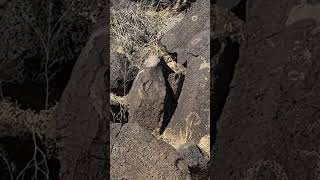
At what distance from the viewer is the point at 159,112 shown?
11.7ft

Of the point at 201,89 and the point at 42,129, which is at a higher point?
the point at 201,89

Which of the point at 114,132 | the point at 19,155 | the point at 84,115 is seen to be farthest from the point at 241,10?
the point at 114,132

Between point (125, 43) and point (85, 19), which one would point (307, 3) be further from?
point (125, 43)

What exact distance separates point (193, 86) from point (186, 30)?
0.53 metres

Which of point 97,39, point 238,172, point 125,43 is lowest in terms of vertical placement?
point 238,172

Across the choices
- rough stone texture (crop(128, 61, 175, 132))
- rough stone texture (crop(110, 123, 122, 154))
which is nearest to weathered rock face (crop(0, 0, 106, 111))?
rough stone texture (crop(110, 123, 122, 154))

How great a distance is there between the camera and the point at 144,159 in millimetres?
2689

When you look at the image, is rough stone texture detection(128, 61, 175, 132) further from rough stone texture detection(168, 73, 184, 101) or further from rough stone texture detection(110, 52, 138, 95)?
rough stone texture detection(110, 52, 138, 95)

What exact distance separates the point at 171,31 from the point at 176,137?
0.92 metres

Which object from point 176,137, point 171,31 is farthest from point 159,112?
point 171,31

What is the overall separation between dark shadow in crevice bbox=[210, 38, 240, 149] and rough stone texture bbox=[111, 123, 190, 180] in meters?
1.53

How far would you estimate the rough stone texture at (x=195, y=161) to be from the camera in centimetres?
271

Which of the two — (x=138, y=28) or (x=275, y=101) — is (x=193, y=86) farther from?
(x=275, y=101)

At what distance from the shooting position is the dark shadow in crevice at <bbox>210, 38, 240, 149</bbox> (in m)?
1.09
